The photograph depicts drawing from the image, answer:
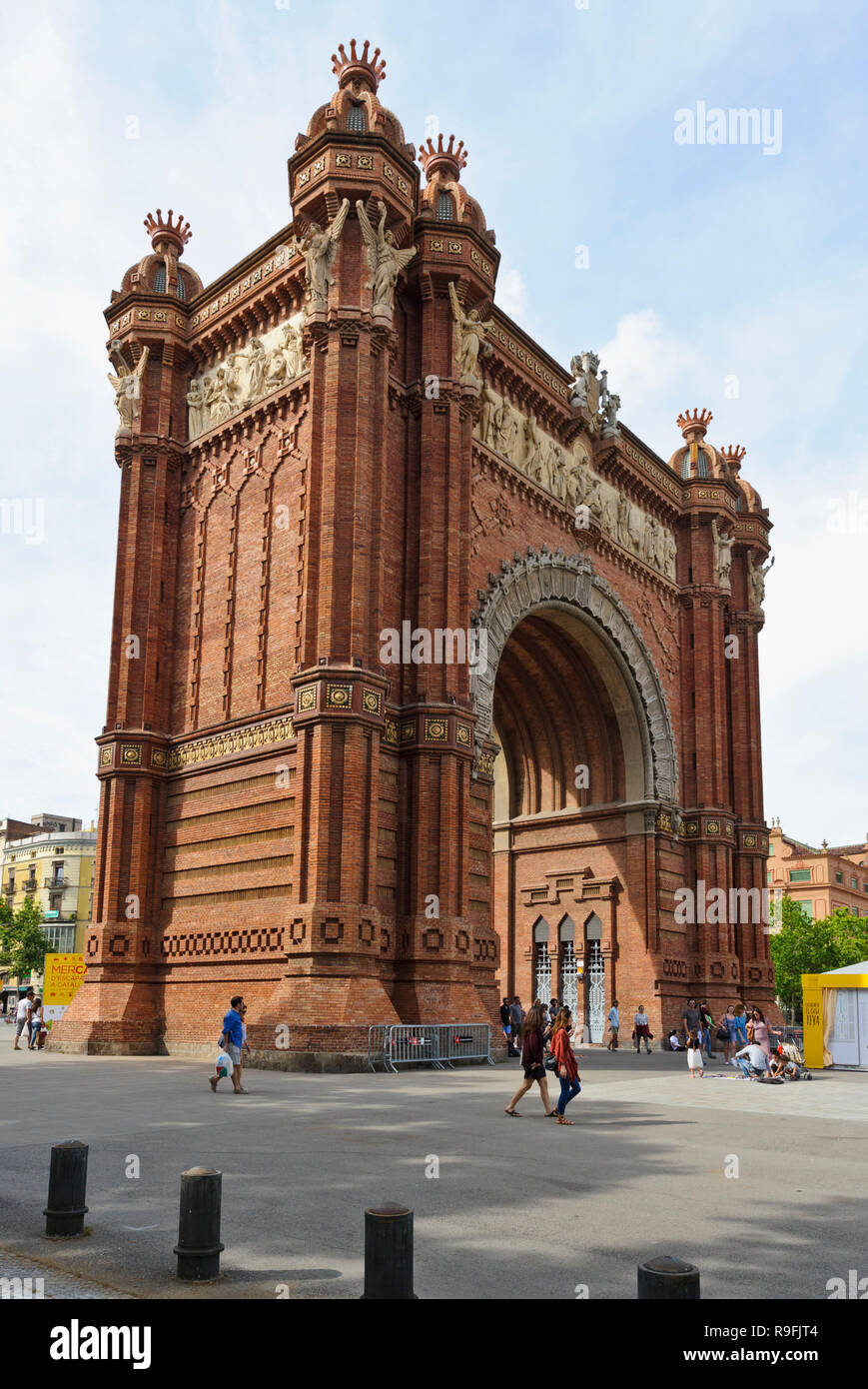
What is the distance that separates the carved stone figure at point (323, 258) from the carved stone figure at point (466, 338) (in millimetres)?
3300

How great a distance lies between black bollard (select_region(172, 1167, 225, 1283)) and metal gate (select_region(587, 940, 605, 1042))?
31390mm

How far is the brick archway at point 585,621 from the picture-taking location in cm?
2833

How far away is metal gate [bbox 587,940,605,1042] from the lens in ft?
121

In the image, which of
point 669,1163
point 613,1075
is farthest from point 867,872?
point 669,1163

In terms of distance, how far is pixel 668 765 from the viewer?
124 ft

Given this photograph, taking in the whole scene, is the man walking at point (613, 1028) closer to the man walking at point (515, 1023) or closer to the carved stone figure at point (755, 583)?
the man walking at point (515, 1023)

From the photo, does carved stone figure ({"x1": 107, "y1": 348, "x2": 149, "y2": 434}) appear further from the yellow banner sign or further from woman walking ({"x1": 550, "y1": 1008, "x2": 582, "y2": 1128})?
woman walking ({"x1": 550, "y1": 1008, "x2": 582, "y2": 1128})

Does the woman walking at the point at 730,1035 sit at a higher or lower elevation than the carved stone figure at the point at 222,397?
lower

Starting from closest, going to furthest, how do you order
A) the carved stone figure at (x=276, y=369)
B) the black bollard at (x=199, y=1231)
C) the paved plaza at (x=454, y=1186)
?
the black bollard at (x=199, y=1231) < the paved plaza at (x=454, y=1186) < the carved stone figure at (x=276, y=369)

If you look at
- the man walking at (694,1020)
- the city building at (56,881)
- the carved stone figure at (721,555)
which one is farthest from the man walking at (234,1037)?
the city building at (56,881)

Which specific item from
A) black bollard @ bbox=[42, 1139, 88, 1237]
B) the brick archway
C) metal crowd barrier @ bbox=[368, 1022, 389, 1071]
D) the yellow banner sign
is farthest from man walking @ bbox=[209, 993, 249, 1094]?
the yellow banner sign

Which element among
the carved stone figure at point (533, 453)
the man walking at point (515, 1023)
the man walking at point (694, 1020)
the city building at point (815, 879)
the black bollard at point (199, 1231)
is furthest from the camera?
the city building at point (815, 879)
